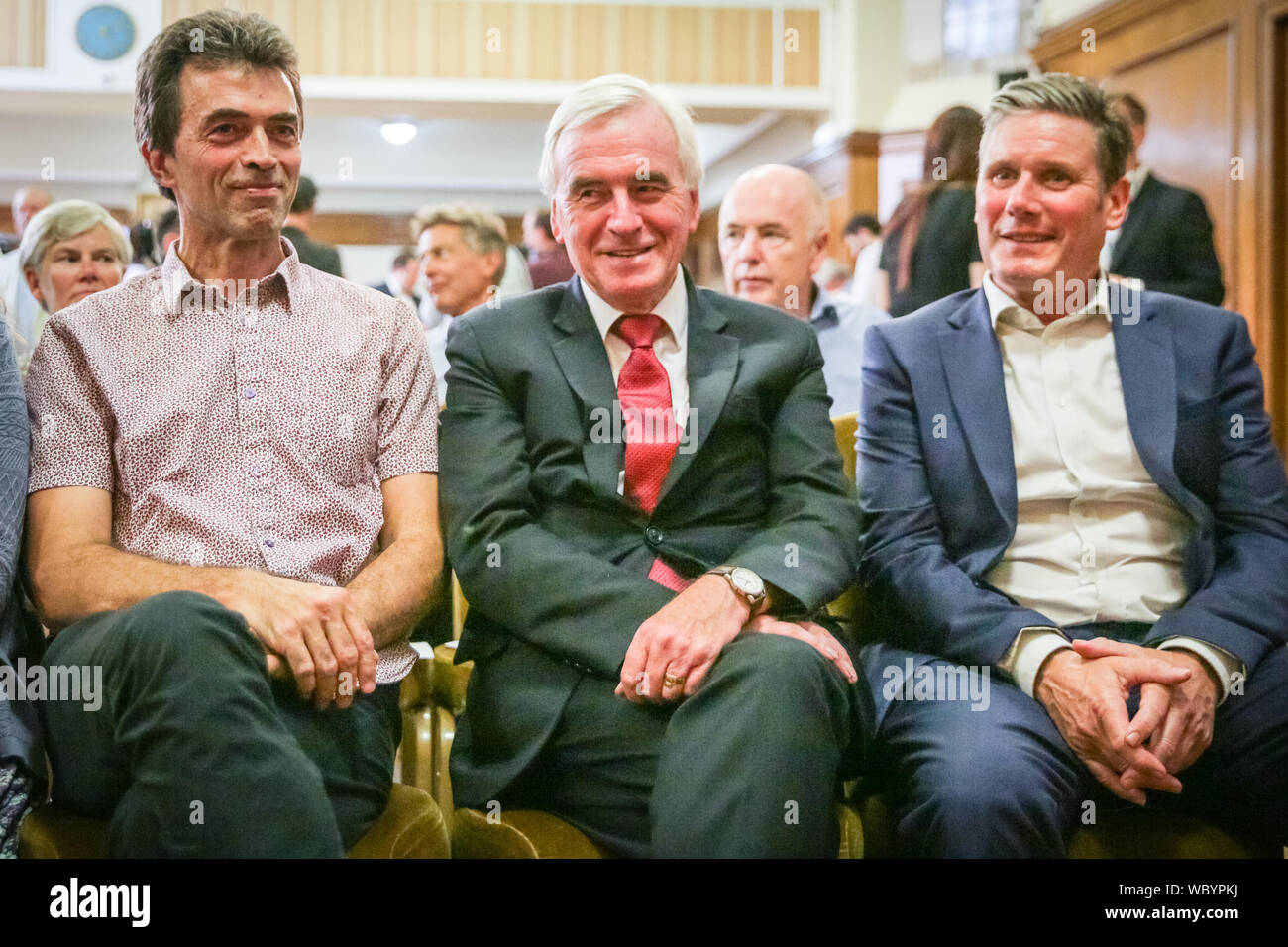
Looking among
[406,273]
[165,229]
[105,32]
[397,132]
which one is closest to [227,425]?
[165,229]

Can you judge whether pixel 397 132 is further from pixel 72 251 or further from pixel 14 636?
pixel 14 636

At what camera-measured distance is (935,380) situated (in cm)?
180

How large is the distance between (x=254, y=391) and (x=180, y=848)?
616 mm

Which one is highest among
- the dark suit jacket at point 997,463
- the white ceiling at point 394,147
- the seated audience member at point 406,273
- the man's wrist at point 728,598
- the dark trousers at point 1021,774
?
the white ceiling at point 394,147

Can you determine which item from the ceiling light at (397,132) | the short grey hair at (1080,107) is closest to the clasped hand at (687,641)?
the short grey hair at (1080,107)

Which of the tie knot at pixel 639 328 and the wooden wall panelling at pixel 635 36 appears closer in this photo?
the tie knot at pixel 639 328

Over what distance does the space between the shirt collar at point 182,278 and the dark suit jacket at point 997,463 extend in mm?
838

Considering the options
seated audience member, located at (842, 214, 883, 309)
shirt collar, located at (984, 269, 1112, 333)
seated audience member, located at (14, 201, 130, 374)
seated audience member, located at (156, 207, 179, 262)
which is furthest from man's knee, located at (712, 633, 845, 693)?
seated audience member, located at (842, 214, 883, 309)

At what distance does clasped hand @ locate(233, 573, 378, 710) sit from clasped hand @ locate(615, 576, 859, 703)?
0.32 metres

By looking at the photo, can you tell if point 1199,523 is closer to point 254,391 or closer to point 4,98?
point 254,391

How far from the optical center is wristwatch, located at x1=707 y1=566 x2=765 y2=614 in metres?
1.55

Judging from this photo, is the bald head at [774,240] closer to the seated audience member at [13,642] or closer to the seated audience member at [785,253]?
the seated audience member at [785,253]

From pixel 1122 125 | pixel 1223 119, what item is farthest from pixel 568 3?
pixel 1122 125

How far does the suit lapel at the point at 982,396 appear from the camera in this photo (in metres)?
1.75
